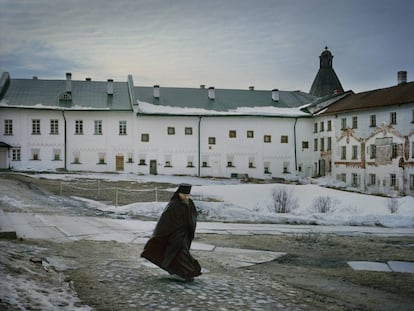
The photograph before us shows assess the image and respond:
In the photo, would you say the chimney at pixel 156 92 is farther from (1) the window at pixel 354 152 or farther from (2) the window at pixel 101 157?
(1) the window at pixel 354 152

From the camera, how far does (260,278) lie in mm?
9148

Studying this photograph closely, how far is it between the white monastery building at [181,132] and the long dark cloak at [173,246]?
123 ft

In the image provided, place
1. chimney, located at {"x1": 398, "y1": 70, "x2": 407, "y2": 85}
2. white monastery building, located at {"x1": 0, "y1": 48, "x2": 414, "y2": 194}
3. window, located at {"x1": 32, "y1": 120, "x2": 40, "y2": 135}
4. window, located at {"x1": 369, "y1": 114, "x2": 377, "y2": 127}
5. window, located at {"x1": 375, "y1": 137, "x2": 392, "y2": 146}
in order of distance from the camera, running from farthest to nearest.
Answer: window, located at {"x1": 32, "y1": 120, "x2": 40, "y2": 135}, white monastery building, located at {"x1": 0, "y1": 48, "x2": 414, "y2": 194}, chimney, located at {"x1": 398, "y1": 70, "x2": 407, "y2": 85}, window, located at {"x1": 369, "y1": 114, "x2": 377, "y2": 127}, window, located at {"x1": 375, "y1": 137, "x2": 392, "y2": 146}

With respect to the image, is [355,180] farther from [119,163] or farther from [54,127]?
[54,127]

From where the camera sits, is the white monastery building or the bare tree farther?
the white monastery building

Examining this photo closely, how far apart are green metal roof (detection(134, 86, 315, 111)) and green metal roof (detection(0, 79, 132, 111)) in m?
2.77

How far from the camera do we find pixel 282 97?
57.3 meters

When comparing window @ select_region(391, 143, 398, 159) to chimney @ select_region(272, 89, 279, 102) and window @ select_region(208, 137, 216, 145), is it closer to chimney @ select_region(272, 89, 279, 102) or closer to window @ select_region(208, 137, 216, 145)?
window @ select_region(208, 137, 216, 145)

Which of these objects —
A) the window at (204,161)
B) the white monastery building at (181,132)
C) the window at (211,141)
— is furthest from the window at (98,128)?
the window at (211,141)

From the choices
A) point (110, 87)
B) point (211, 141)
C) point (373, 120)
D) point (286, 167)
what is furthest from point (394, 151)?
point (110, 87)

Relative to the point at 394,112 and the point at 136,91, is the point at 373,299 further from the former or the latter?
the point at 136,91

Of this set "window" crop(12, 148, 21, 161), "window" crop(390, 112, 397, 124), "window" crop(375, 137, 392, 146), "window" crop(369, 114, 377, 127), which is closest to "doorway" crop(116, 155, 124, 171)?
"window" crop(12, 148, 21, 161)

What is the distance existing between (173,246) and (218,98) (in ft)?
155

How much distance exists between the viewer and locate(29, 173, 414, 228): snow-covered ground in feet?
64.2
